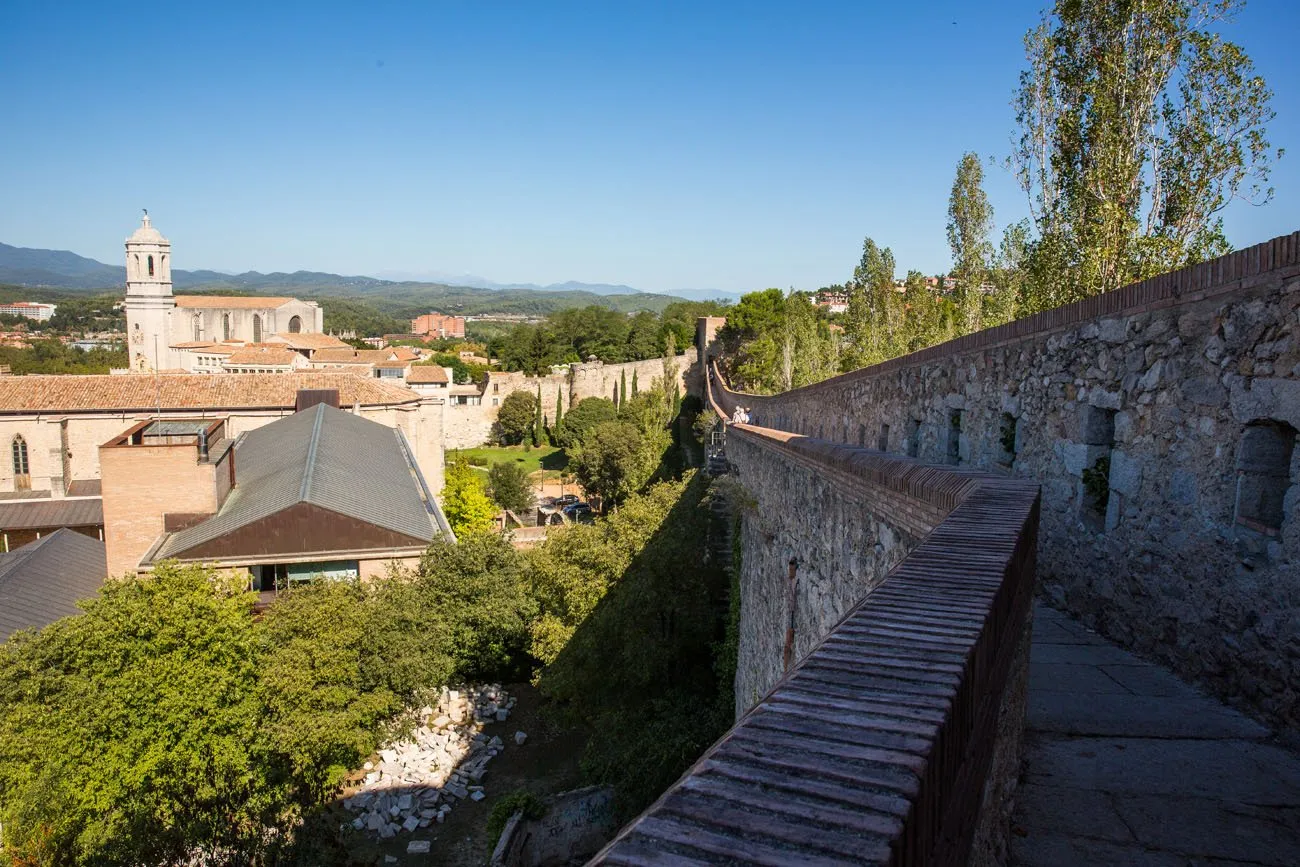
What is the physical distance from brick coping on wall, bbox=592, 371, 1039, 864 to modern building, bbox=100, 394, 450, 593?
19455 millimetres

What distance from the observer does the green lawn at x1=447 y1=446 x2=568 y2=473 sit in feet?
205

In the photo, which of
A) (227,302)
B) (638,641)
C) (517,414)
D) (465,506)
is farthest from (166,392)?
(227,302)

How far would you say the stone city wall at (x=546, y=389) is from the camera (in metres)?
69.3

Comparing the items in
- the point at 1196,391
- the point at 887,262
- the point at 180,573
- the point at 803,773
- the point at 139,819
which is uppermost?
the point at 887,262

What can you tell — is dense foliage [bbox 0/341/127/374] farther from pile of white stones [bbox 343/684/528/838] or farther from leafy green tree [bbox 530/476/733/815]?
leafy green tree [bbox 530/476/733/815]

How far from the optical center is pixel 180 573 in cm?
1516

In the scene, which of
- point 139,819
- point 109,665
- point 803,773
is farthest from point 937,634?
point 109,665

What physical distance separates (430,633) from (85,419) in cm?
2963

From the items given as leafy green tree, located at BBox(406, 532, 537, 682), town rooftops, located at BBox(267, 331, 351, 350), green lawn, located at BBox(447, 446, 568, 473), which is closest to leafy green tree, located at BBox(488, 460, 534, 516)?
green lawn, located at BBox(447, 446, 568, 473)

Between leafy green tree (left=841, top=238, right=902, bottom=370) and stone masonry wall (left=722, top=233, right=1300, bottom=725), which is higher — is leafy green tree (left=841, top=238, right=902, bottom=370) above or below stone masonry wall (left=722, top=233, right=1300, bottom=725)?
above

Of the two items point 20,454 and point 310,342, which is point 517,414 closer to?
point 310,342

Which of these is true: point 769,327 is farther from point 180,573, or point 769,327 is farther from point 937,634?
point 937,634

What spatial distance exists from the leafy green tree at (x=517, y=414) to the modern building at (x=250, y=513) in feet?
145

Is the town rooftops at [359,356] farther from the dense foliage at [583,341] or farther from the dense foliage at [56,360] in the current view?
the dense foliage at [56,360]
